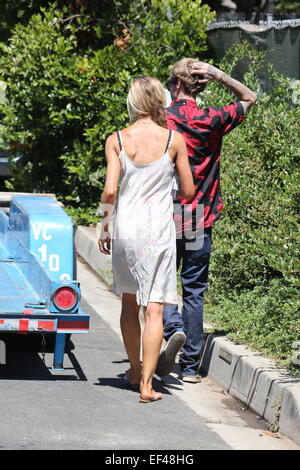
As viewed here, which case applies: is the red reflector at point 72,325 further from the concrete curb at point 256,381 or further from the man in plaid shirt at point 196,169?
the concrete curb at point 256,381

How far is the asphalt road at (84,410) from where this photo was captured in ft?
17.4

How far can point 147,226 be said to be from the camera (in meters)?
6.05

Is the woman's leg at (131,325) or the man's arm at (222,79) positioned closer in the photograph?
the woman's leg at (131,325)

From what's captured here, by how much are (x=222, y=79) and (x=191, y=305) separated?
57.3 inches

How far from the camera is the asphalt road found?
5.30 m

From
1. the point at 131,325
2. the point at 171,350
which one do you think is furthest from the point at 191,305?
the point at 131,325

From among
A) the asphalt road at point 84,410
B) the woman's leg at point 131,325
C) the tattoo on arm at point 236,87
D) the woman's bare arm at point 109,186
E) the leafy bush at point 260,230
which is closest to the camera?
the asphalt road at point 84,410

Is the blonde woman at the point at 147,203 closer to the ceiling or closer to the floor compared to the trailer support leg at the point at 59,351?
closer to the ceiling

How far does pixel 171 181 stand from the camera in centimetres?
616

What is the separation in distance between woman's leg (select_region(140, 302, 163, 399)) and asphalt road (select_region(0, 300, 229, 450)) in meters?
0.13

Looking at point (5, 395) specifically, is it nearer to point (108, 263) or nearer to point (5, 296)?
point (5, 296)

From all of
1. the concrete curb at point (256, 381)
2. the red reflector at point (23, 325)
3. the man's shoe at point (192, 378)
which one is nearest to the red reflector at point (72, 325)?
the red reflector at point (23, 325)

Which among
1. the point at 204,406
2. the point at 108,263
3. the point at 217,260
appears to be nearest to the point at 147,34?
the point at 108,263

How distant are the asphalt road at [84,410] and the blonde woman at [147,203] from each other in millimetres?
278
